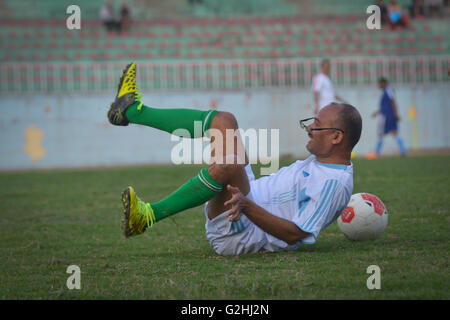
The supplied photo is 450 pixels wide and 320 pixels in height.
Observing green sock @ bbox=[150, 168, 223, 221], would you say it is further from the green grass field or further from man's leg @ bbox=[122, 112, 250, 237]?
the green grass field

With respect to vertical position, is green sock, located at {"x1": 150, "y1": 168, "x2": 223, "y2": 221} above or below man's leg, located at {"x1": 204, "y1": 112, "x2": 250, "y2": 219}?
below

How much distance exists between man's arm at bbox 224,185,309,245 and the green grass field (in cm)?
18

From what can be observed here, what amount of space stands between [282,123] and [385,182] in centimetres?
968

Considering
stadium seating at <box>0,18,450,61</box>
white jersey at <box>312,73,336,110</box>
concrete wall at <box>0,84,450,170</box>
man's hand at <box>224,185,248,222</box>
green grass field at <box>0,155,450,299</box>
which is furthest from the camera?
stadium seating at <box>0,18,450,61</box>

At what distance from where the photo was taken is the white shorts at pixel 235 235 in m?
4.49

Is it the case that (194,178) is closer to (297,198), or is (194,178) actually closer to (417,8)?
(297,198)

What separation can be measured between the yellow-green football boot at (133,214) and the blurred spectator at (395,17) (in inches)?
756

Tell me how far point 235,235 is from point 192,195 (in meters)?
0.59

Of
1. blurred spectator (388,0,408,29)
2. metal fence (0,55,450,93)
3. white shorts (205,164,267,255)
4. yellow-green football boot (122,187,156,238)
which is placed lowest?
white shorts (205,164,267,255)

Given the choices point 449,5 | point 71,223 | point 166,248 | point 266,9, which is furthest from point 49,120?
point 449,5

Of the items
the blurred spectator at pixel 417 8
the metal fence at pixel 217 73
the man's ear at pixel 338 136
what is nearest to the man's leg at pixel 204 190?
the man's ear at pixel 338 136

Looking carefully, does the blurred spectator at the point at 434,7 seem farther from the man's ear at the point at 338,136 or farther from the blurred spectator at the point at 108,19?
the man's ear at the point at 338,136

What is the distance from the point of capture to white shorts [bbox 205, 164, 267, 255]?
4488 mm

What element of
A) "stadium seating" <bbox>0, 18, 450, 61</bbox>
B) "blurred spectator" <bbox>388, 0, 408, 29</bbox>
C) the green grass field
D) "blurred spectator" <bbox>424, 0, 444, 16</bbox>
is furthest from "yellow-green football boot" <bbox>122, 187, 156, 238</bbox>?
"blurred spectator" <bbox>424, 0, 444, 16</bbox>
